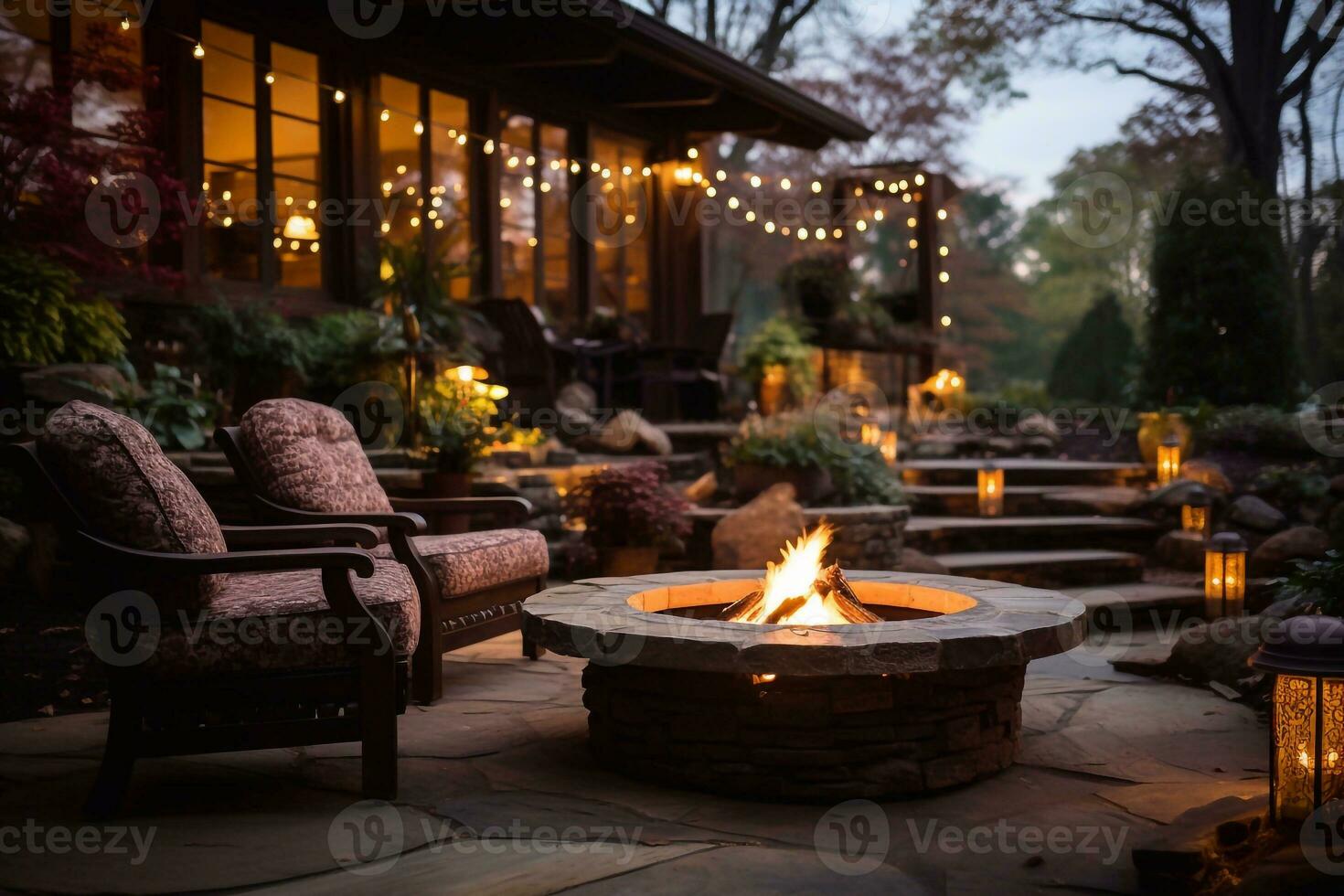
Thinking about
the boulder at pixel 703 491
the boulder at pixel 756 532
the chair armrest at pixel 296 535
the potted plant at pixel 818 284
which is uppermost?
the potted plant at pixel 818 284

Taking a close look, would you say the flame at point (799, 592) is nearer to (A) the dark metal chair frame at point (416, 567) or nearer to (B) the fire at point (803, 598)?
(B) the fire at point (803, 598)

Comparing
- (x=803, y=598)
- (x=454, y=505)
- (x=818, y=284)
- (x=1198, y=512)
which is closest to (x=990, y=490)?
(x=1198, y=512)

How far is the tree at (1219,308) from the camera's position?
32.2 feet

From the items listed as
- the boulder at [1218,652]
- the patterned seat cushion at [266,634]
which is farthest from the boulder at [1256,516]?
the patterned seat cushion at [266,634]

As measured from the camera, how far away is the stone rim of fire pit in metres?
3.07

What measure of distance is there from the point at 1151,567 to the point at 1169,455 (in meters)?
1.14

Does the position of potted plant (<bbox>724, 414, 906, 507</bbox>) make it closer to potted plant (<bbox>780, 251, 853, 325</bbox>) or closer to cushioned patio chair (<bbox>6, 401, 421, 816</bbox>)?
cushioned patio chair (<bbox>6, 401, 421, 816</bbox>)

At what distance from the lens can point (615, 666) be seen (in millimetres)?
3418

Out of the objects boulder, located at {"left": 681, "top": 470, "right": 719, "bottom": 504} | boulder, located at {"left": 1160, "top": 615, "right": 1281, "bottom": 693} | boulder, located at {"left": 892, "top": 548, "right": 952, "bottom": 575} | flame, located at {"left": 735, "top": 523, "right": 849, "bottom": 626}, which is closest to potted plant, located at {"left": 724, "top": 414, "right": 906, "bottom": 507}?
boulder, located at {"left": 681, "top": 470, "right": 719, "bottom": 504}

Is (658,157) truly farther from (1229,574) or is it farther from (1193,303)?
(1229,574)

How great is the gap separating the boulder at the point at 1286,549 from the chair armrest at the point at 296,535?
16.8 feet

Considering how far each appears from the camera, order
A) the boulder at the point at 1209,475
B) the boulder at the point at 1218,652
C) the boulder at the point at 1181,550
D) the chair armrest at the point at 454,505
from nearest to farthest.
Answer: the boulder at the point at 1218,652
the chair armrest at the point at 454,505
the boulder at the point at 1181,550
the boulder at the point at 1209,475

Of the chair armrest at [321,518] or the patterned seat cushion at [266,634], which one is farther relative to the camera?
the chair armrest at [321,518]

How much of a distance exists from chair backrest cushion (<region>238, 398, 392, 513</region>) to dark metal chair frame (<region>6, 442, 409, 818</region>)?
1.25 metres
